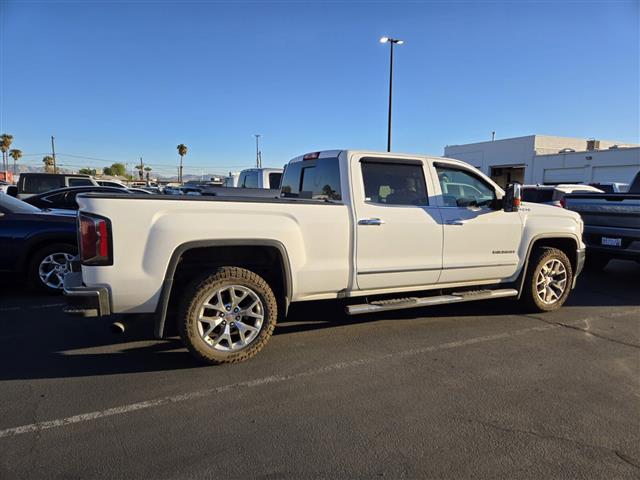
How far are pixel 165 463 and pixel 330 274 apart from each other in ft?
7.21

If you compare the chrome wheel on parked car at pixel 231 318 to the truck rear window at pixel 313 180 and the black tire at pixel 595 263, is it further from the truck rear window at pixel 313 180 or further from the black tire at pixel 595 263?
the black tire at pixel 595 263

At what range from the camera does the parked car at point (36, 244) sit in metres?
5.99

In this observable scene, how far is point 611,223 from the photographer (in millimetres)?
7426

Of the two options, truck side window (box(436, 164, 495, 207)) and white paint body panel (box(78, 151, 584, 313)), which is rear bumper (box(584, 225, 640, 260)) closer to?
white paint body panel (box(78, 151, 584, 313))

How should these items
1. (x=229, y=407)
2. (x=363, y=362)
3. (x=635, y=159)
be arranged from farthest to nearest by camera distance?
(x=635, y=159) → (x=363, y=362) → (x=229, y=407)

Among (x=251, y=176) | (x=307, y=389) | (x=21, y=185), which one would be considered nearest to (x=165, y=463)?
(x=307, y=389)

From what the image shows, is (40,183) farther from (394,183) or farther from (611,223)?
(611,223)

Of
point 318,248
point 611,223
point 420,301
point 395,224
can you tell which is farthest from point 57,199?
point 611,223

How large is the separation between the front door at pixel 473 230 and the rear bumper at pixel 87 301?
3.39m

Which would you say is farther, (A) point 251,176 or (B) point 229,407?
(A) point 251,176

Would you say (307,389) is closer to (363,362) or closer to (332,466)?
(363,362)

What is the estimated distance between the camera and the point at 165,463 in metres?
2.60

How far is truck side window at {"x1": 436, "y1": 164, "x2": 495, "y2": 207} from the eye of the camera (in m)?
4.99

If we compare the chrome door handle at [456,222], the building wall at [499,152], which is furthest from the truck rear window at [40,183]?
the building wall at [499,152]
